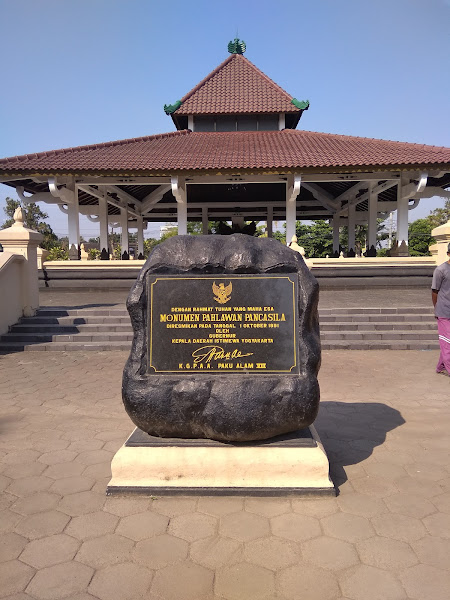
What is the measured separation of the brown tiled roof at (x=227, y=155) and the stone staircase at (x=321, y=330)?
537 cm

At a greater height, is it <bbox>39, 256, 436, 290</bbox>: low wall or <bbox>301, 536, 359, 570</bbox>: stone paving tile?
<bbox>39, 256, 436, 290</bbox>: low wall

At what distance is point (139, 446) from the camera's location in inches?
100

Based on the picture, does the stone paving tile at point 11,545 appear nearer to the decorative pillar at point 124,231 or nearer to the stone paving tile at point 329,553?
the stone paving tile at point 329,553

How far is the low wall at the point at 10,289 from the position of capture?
273 inches

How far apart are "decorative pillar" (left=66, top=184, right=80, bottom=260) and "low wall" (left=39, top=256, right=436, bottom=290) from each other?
1161 mm

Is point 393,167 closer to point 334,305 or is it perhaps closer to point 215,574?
point 334,305

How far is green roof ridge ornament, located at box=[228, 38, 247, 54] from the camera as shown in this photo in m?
18.3

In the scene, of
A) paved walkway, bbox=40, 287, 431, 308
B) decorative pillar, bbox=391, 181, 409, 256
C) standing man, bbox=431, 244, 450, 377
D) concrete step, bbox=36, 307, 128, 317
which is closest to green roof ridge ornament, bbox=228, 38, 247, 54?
decorative pillar, bbox=391, 181, 409, 256

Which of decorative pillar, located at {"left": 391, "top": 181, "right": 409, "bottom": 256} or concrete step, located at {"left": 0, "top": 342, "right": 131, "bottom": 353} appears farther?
decorative pillar, located at {"left": 391, "top": 181, "right": 409, "bottom": 256}

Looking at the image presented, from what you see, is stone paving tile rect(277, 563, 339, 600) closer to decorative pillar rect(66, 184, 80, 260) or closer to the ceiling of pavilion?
decorative pillar rect(66, 184, 80, 260)

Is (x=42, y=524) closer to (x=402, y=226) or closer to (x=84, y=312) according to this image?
(x=84, y=312)

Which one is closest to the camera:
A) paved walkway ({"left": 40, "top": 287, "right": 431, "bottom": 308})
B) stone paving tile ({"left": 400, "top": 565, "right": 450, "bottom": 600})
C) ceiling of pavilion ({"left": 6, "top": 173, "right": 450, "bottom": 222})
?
stone paving tile ({"left": 400, "top": 565, "right": 450, "bottom": 600})

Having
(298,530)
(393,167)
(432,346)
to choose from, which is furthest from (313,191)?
(298,530)
